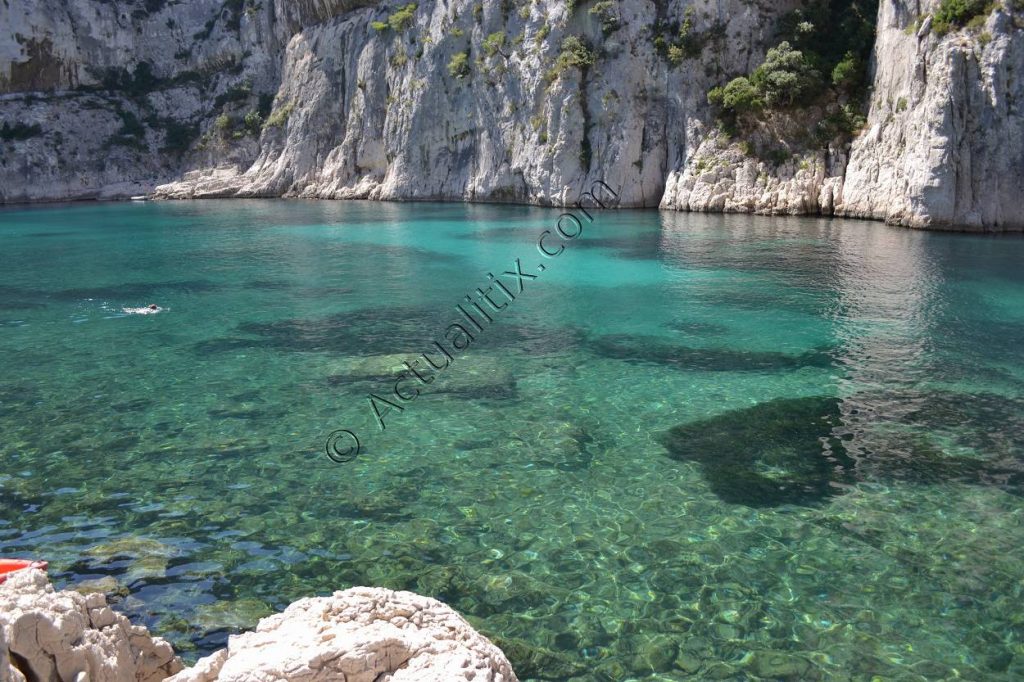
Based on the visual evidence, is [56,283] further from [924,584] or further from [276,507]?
[924,584]

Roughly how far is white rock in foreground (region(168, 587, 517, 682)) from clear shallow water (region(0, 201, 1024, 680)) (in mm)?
1549

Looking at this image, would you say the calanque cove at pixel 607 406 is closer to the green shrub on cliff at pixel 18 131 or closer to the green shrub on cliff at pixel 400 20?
the green shrub on cliff at pixel 400 20

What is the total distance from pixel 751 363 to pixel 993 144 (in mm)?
22462

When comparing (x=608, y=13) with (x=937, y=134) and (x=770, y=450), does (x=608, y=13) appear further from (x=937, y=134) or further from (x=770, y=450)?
(x=770, y=450)

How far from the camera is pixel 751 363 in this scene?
47.6 feet

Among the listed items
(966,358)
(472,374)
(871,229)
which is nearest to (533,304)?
(472,374)

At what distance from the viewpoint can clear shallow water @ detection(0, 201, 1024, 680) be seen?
686 cm

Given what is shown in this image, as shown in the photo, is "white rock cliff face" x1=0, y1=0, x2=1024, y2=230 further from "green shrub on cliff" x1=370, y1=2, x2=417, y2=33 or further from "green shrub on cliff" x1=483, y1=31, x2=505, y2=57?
"green shrub on cliff" x1=370, y1=2, x2=417, y2=33

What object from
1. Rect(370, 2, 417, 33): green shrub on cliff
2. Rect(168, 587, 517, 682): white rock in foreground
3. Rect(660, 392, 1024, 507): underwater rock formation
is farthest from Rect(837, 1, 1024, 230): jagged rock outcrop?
Rect(370, 2, 417, 33): green shrub on cliff

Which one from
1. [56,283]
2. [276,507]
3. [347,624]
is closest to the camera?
[347,624]

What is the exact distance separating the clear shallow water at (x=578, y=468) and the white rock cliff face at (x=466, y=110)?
1313 cm

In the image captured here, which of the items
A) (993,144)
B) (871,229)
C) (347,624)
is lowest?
(347,624)

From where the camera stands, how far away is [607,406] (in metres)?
12.3

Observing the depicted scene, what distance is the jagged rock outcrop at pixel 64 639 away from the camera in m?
4.16
